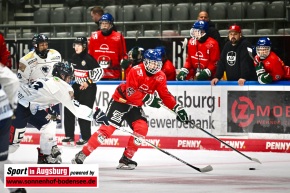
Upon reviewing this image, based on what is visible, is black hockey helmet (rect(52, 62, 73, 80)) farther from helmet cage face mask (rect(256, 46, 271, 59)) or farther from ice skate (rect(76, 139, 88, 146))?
helmet cage face mask (rect(256, 46, 271, 59))

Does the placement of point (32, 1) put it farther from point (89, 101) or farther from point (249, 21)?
point (249, 21)

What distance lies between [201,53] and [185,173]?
3163mm

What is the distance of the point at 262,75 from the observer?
39.6ft

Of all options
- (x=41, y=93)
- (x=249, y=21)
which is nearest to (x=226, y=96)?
(x=249, y=21)

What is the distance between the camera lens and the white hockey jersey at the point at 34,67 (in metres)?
10.9

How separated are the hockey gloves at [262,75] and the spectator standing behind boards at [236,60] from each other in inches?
11.4

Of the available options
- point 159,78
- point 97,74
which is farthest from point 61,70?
point 97,74

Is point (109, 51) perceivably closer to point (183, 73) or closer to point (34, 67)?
point (183, 73)

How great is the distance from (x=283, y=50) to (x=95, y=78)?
2588mm

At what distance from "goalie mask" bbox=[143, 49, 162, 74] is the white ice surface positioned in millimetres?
1103

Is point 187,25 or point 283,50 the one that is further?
point 187,25

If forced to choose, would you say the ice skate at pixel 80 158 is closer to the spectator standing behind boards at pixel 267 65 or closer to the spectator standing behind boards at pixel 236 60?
the spectator standing behind boards at pixel 236 60

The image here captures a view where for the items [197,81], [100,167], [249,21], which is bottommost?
[100,167]

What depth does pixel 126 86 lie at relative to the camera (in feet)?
34.1
